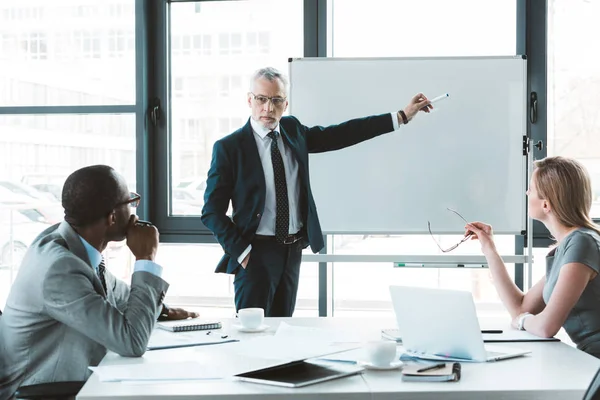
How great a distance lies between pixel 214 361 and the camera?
1.76m

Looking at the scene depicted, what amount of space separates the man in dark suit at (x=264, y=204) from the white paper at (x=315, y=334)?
924mm

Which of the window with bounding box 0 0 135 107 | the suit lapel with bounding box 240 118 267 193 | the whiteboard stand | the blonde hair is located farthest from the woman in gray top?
the window with bounding box 0 0 135 107

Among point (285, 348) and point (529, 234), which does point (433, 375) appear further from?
point (529, 234)

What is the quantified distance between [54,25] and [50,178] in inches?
36.7

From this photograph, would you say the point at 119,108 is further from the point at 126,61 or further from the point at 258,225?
the point at 258,225

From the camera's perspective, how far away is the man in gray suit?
69.6 inches

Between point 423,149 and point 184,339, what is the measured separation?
2.14 m

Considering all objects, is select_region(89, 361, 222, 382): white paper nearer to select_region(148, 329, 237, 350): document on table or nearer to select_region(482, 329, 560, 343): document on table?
select_region(148, 329, 237, 350): document on table

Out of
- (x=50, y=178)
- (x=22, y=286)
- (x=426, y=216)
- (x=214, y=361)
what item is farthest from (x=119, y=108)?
(x=214, y=361)

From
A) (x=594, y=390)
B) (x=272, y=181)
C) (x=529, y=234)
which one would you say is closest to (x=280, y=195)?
(x=272, y=181)

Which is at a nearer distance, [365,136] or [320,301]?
[365,136]

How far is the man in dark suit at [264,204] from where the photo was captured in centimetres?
306

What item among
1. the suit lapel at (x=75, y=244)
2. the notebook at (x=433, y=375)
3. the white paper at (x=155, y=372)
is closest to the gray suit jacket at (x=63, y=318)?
the suit lapel at (x=75, y=244)

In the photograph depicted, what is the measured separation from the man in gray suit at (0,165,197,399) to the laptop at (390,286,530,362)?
658 millimetres
